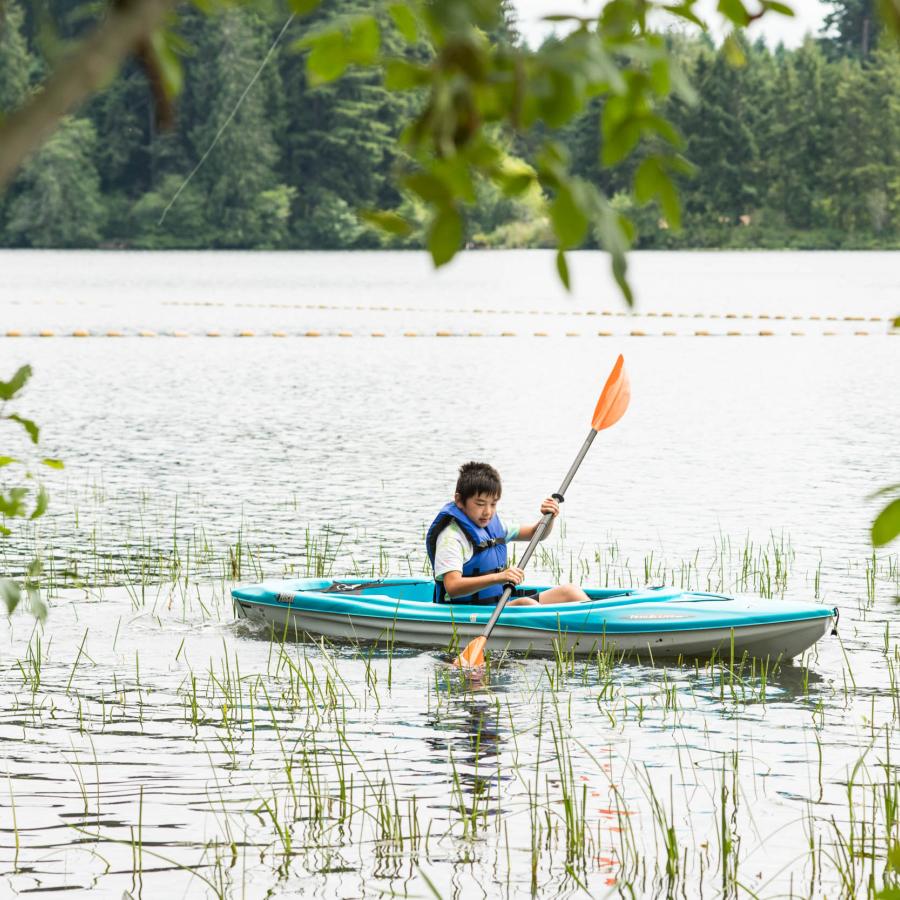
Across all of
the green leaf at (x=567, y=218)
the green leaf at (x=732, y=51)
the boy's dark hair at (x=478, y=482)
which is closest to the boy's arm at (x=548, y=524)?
the boy's dark hair at (x=478, y=482)

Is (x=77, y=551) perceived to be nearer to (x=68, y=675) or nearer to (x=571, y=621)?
(x=68, y=675)

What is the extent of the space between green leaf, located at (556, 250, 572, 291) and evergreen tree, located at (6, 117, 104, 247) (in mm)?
67732

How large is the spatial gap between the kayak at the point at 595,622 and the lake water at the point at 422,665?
0.14 metres

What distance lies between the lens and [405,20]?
1.88 m

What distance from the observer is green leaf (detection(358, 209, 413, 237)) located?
1.72 metres

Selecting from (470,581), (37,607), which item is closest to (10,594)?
(37,607)

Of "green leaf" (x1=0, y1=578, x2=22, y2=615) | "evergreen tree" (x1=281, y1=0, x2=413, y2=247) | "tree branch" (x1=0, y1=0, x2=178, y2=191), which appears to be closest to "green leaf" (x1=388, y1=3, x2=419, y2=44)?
"tree branch" (x1=0, y1=0, x2=178, y2=191)

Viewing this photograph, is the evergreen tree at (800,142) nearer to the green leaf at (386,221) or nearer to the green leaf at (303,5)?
the green leaf at (303,5)

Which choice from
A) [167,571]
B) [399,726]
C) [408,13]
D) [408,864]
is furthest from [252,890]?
[167,571]

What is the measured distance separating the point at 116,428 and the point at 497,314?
20.5m

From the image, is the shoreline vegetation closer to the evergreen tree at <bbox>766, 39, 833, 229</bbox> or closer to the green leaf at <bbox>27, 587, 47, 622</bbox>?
the green leaf at <bbox>27, 587, 47, 622</bbox>

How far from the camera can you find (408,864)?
5.02 m

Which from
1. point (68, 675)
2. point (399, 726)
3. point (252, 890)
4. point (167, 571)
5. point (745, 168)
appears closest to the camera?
point (252, 890)

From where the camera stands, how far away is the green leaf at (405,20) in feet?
5.85
